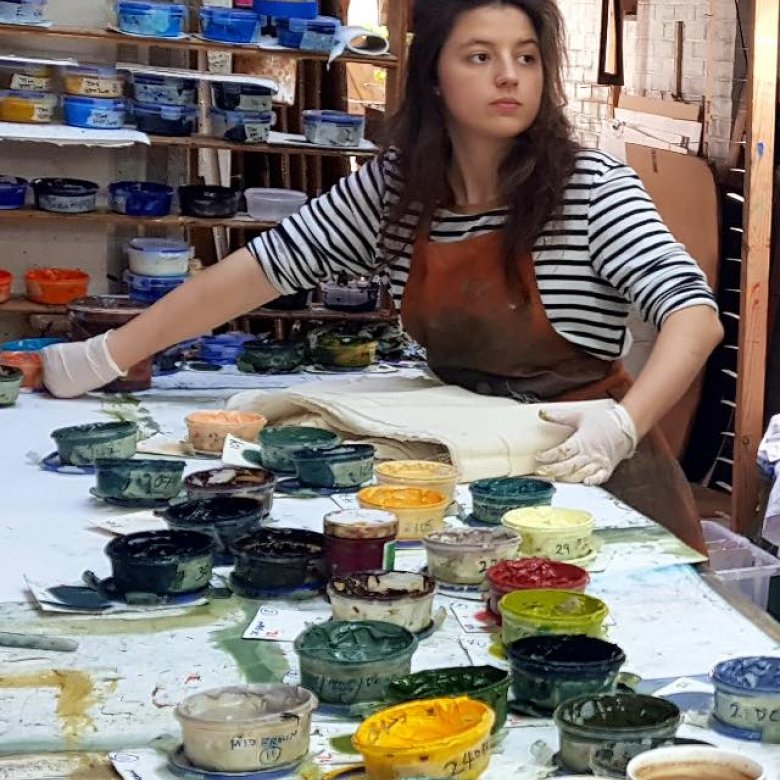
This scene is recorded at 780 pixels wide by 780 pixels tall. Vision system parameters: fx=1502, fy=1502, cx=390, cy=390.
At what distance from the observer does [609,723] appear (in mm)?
1466

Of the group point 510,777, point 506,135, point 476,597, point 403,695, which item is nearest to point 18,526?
point 476,597

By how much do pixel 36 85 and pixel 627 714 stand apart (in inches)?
119

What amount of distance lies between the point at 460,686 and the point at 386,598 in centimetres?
24

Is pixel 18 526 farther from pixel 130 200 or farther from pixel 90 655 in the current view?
pixel 130 200

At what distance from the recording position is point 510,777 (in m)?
1.44

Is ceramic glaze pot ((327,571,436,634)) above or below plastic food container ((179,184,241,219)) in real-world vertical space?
below

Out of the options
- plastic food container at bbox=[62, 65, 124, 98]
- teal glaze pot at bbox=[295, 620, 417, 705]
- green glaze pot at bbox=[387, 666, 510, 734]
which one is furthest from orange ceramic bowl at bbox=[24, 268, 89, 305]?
green glaze pot at bbox=[387, 666, 510, 734]

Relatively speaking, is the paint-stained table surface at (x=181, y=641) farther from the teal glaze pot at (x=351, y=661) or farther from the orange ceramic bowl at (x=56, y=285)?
the orange ceramic bowl at (x=56, y=285)

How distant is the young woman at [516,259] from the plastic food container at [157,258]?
964 mm

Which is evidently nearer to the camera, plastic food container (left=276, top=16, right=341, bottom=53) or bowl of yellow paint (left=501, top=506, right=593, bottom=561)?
bowl of yellow paint (left=501, top=506, right=593, bottom=561)

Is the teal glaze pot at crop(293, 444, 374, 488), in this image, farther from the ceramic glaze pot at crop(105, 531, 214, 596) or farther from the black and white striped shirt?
the black and white striped shirt

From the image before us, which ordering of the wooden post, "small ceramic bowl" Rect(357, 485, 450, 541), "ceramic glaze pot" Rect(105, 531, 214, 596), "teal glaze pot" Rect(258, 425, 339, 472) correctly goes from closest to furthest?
"ceramic glaze pot" Rect(105, 531, 214, 596) → "small ceramic bowl" Rect(357, 485, 450, 541) → "teal glaze pot" Rect(258, 425, 339, 472) → the wooden post

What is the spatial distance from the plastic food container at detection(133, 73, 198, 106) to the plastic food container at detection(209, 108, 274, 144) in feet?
0.46

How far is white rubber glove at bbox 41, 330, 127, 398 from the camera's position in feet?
10.1
